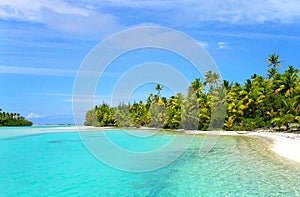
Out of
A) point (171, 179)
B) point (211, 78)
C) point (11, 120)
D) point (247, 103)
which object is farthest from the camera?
point (11, 120)

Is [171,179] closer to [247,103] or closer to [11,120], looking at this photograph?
[247,103]

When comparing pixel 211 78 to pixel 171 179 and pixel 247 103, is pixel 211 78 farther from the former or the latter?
pixel 171 179

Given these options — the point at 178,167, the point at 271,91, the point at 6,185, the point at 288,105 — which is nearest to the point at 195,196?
the point at 178,167

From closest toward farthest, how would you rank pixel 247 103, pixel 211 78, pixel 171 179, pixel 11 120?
pixel 171 179 → pixel 247 103 → pixel 211 78 → pixel 11 120

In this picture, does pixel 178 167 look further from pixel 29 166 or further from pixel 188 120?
pixel 188 120

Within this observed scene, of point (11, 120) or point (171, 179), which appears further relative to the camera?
point (11, 120)

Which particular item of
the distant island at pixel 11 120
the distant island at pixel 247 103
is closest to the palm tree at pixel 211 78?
the distant island at pixel 247 103

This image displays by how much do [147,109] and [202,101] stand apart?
28871 mm

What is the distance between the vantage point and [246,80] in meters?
46.0

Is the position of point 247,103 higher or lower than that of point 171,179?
higher

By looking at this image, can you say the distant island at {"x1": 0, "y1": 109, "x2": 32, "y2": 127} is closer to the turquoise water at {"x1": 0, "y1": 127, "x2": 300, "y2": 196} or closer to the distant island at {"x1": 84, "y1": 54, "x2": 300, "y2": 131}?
the distant island at {"x1": 84, "y1": 54, "x2": 300, "y2": 131}

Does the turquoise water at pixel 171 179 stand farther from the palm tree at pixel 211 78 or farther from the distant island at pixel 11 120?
the distant island at pixel 11 120

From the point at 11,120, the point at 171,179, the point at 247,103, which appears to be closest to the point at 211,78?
the point at 247,103

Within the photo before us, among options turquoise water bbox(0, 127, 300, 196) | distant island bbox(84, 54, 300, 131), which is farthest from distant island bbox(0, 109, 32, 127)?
turquoise water bbox(0, 127, 300, 196)
